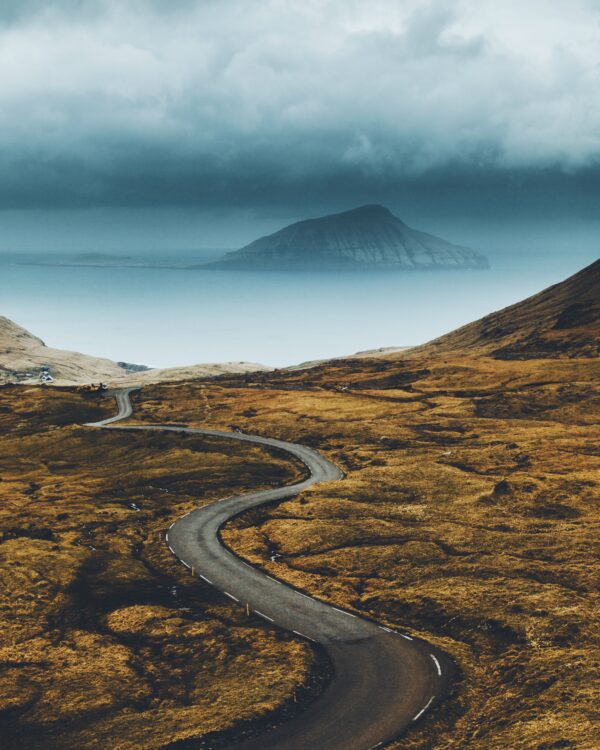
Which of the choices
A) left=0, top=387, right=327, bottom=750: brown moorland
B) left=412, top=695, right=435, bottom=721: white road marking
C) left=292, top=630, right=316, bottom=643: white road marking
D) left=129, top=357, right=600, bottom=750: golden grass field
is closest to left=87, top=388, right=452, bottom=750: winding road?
left=412, top=695, right=435, bottom=721: white road marking

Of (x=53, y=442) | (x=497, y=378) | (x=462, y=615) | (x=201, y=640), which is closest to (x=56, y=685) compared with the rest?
(x=201, y=640)

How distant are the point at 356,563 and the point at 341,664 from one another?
754 inches

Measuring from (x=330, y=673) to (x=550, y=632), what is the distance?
16.4 metres

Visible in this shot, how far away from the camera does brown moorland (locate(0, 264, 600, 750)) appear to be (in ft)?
125

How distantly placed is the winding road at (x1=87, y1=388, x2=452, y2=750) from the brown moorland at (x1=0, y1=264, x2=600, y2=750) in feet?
4.75

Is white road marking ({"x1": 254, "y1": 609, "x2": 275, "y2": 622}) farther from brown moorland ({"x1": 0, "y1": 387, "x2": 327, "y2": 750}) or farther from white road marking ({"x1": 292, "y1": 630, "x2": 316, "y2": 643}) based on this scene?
white road marking ({"x1": 292, "y1": 630, "x2": 316, "y2": 643})

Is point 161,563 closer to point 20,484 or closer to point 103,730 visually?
point 103,730

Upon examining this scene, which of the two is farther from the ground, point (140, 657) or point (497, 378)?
point (497, 378)

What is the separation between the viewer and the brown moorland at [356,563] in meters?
38.1

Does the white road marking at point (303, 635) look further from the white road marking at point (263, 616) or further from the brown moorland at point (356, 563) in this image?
the white road marking at point (263, 616)

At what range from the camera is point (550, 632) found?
46188mm

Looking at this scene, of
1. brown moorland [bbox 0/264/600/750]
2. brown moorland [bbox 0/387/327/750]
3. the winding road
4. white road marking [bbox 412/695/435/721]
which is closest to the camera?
the winding road

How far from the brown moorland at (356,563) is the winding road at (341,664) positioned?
1.45 metres

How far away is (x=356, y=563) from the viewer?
61.8 meters
